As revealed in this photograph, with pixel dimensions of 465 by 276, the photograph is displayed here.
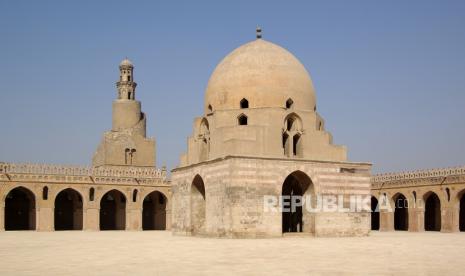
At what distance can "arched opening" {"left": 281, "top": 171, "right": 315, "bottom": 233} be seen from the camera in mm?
24328

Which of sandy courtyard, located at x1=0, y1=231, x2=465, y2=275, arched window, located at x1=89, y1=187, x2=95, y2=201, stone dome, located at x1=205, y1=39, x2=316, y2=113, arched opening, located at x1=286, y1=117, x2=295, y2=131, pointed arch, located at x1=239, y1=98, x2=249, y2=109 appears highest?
stone dome, located at x1=205, y1=39, x2=316, y2=113

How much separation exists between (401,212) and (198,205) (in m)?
17.4

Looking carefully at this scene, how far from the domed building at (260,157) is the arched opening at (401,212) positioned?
453 inches

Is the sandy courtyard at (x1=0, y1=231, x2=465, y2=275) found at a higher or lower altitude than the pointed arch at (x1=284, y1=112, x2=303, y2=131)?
lower

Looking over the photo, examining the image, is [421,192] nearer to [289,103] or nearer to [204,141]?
[289,103]

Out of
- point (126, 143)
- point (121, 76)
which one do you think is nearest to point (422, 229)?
point (126, 143)

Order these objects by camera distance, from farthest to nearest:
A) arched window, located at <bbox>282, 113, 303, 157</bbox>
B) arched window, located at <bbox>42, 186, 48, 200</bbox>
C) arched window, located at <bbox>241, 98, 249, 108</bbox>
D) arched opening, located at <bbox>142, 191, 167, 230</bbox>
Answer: arched opening, located at <bbox>142, 191, 167, 230</bbox>
arched window, located at <bbox>42, 186, 48, 200</bbox>
arched window, located at <bbox>241, 98, 249, 108</bbox>
arched window, located at <bbox>282, 113, 303, 157</bbox>

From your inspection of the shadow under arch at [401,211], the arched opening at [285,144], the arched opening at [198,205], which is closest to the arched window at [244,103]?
the arched opening at [285,144]

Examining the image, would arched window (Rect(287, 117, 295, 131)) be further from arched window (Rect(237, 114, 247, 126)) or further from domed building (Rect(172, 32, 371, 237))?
arched window (Rect(237, 114, 247, 126))

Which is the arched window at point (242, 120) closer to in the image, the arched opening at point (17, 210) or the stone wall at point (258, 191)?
the stone wall at point (258, 191)

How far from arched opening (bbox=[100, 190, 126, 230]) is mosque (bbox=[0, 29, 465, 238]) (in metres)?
2.45

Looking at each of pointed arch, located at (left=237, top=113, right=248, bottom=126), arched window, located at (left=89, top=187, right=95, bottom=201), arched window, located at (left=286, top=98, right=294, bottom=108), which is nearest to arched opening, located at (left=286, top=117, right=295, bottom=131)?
arched window, located at (left=286, top=98, right=294, bottom=108)

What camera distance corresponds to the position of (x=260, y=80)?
24.9 meters

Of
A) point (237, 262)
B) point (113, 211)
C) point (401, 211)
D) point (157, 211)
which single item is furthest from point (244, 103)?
point (113, 211)
